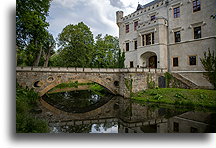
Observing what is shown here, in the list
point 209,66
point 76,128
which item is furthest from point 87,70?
point 209,66

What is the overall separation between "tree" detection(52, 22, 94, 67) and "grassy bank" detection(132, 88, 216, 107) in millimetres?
9238

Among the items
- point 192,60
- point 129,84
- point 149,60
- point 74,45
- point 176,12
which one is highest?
point 176,12

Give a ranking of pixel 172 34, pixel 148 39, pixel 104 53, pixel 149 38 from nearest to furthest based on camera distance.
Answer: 1. pixel 172 34
2. pixel 149 38
3. pixel 148 39
4. pixel 104 53

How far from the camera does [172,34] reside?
11945mm

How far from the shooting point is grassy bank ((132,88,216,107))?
25.5 ft

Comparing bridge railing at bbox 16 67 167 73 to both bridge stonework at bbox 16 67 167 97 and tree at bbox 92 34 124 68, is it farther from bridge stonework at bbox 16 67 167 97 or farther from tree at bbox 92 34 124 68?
tree at bbox 92 34 124 68

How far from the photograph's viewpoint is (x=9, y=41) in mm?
4457

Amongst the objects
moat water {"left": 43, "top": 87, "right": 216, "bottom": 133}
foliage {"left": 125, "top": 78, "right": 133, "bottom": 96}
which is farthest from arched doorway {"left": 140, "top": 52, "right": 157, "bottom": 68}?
moat water {"left": 43, "top": 87, "right": 216, "bottom": 133}

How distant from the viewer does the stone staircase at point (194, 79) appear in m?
9.14

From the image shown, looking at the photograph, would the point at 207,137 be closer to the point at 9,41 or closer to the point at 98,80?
the point at 9,41

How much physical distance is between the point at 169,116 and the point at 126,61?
368 inches

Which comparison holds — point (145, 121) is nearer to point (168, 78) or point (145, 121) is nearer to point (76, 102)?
point (76, 102)

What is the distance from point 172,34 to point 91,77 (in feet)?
26.2

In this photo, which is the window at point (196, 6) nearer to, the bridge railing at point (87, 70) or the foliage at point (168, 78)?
the bridge railing at point (87, 70)
